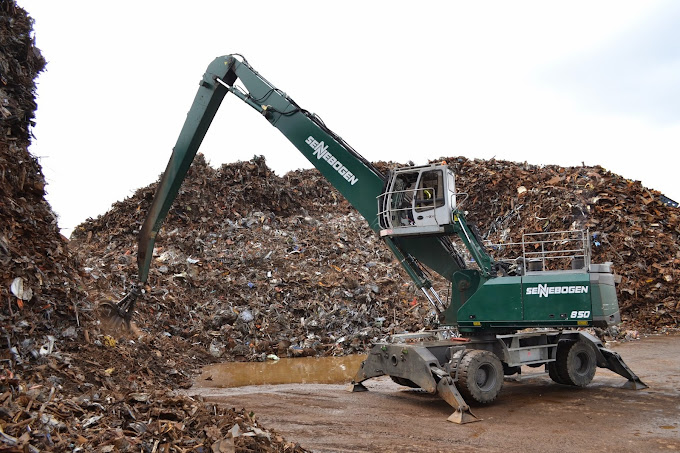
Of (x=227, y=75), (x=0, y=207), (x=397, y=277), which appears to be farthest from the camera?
(x=397, y=277)

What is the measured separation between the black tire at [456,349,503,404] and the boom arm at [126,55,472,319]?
4.59ft

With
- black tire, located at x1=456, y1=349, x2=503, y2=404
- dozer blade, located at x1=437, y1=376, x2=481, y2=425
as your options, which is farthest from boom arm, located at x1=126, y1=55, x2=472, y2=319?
dozer blade, located at x1=437, y1=376, x2=481, y2=425

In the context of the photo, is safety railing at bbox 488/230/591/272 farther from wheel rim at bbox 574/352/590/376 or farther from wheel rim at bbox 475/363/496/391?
wheel rim at bbox 574/352/590/376

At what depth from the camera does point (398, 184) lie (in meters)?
8.80

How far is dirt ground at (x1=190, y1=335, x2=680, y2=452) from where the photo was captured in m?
6.22

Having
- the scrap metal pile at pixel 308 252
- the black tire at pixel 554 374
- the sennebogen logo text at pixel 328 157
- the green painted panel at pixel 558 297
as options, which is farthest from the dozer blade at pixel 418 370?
the scrap metal pile at pixel 308 252

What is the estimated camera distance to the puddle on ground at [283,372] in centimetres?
1007

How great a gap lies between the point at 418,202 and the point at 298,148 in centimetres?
250

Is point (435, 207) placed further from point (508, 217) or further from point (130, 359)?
point (508, 217)

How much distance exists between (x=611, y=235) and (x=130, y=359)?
1372 centimetres

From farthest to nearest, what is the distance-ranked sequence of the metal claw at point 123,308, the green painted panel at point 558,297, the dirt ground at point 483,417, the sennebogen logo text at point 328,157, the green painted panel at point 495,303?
the metal claw at point 123,308 → the sennebogen logo text at point 328,157 → the green painted panel at point 495,303 → the green painted panel at point 558,297 → the dirt ground at point 483,417

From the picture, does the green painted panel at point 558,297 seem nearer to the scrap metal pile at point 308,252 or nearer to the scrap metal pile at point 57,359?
the scrap metal pile at point 57,359

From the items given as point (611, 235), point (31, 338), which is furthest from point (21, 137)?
point (611, 235)

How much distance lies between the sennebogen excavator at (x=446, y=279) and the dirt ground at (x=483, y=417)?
368 millimetres
